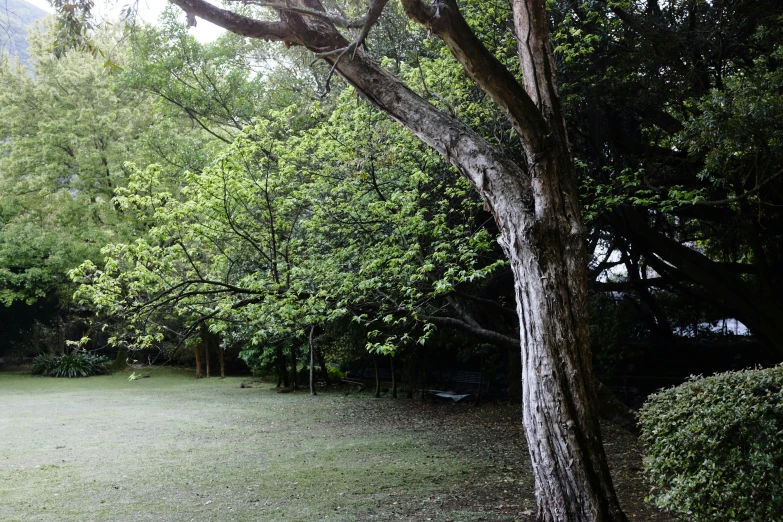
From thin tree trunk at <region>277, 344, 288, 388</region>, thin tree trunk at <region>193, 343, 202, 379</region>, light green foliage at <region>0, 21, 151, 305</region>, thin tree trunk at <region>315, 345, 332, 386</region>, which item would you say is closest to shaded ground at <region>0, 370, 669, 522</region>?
thin tree trunk at <region>315, 345, 332, 386</region>

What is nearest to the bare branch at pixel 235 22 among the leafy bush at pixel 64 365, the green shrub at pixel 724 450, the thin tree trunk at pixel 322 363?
the green shrub at pixel 724 450

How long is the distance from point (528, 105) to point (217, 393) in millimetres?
16630

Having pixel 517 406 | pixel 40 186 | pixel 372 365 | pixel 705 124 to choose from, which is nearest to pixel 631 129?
pixel 705 124

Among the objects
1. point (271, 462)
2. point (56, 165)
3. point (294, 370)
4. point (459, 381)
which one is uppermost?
point (56, 165)

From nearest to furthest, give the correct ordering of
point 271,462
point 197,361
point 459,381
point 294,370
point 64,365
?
point 271,462
point 459,381
point 294,370
point 64,365
point 197,361

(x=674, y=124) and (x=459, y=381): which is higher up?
(x=674, y=124)

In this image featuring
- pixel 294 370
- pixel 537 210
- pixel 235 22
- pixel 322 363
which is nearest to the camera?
pixel 537 210

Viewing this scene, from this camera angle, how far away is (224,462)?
30.4 ft

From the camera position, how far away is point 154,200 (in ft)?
29.1

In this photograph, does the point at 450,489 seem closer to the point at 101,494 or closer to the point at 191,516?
the point at 191,516

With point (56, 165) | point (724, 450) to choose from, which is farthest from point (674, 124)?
point (56, 165)

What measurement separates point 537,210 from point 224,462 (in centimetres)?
662

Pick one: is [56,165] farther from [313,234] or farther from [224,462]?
[224,462]

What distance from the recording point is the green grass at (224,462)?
21.5 feet
